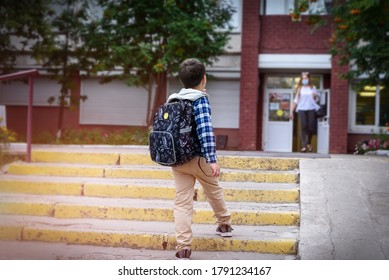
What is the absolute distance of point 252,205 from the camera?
14.4ft

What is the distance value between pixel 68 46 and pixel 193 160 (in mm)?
7608

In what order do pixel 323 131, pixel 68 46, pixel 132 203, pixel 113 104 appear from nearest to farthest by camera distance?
pixel 132 203
pixel 113 104
pixel 68 46
pixel 323 131

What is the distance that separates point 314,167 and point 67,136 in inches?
155

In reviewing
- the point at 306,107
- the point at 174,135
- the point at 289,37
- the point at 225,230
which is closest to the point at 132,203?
the point at 225,230

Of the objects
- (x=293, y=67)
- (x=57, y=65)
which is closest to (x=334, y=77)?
(x=293, y=67)

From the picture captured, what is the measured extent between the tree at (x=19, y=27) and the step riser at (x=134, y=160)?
9.30 feet

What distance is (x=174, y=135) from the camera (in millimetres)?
3320

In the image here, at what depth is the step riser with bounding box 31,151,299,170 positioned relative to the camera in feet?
16.1

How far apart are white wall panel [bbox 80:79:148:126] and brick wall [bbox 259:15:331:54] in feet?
12.6

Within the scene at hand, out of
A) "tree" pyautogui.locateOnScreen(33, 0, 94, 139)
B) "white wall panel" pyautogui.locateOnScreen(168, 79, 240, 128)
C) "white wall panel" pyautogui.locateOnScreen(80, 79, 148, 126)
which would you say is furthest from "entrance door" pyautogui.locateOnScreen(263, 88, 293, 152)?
"tree" pyautogui.locateOnScreen(33, 0, 94, 139)

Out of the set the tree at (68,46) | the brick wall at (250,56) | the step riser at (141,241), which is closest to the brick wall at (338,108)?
the brick wall at (250,56)

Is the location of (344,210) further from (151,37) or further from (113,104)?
(113,104)
